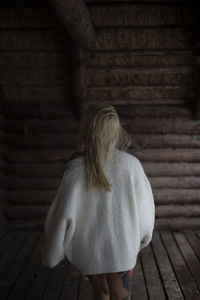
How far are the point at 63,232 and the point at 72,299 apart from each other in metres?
1.61

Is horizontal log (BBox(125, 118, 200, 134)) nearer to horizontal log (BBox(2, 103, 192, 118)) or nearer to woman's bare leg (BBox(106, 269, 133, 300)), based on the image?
horizontal log (BBox(2, 103, 192, 118))

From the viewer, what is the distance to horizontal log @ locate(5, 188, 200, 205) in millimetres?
6297

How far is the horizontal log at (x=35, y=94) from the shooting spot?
592 cm

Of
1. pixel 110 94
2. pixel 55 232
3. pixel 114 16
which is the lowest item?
pixel 55 232

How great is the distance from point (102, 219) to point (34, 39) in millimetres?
3473

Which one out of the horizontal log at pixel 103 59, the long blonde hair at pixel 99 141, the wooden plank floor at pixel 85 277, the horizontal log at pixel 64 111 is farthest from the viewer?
the horizontal log at pixel 64 111

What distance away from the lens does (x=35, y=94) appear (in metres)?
6.02

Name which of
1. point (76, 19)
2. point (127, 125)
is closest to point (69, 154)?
point (127, 125)

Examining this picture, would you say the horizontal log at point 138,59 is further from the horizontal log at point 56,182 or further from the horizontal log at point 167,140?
the horizontal log at point 56,182

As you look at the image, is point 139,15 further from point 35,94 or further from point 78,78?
point 35,94

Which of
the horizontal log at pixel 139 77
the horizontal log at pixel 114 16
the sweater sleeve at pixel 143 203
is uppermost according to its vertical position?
the horizontal log at pixel 114 16

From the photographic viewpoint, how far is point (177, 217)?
20.9 feet

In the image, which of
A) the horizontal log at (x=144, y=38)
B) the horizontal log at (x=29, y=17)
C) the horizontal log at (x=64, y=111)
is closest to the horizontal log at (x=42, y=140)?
the horizontal log at (x=64, y=111)

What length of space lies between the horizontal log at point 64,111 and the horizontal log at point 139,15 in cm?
169
